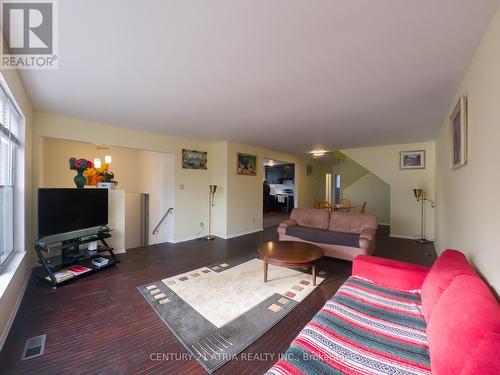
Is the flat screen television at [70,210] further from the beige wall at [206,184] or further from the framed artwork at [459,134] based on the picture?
the framed artwork at [459,134]

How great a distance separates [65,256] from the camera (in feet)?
10.4

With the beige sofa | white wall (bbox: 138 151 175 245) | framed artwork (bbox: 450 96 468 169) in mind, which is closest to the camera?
framed artwork (bbox: 450 96 468 169)

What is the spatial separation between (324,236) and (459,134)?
7.63 ft

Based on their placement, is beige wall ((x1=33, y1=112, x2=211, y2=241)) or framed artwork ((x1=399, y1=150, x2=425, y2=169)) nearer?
beige wall ((x1=33, y1=112, x2=211, y2=241))

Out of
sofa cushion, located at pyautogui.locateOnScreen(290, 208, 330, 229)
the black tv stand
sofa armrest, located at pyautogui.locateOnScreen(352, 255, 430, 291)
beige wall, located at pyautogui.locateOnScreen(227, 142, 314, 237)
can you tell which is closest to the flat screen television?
the black tv stand

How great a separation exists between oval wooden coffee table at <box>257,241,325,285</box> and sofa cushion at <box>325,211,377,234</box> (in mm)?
1238

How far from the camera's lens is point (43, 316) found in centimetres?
215

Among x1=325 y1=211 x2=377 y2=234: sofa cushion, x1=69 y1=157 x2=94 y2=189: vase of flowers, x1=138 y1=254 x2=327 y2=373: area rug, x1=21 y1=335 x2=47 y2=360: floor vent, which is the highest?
x1=69 y1=157 x2=94 y2=189: vase of flowers

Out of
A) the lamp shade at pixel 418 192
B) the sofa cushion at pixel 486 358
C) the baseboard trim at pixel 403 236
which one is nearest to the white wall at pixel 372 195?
the baseboard trim at pixel 403 236

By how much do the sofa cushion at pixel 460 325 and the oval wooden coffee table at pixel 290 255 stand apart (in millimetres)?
1583

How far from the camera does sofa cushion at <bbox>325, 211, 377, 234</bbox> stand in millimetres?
3994

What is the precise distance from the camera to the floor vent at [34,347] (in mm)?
1681

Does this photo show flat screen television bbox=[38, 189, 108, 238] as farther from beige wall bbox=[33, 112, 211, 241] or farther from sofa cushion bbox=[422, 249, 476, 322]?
sofa cushion bbox=[422, 249, 476, 322]

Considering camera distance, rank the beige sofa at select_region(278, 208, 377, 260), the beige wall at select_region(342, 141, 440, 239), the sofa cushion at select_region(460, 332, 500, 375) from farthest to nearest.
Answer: the beige wall at select_region(342, 141, 440, 239)
the beige sofa at select_region(278, 208, 377, 260)
the sofa cushion at select_region(460, 332, 500, 375)
